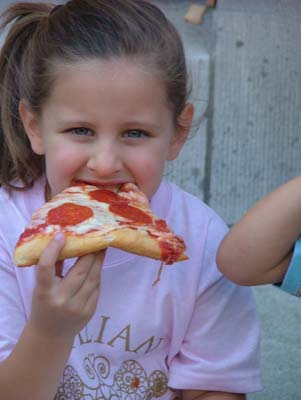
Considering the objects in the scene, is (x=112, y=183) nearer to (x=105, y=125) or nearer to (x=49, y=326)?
(x=105, y=125)

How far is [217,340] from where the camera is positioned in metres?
2.59

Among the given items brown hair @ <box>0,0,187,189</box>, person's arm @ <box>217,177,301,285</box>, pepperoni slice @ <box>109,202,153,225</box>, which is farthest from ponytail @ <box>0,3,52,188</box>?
person's arm @ <box>217,177,301,285</box>

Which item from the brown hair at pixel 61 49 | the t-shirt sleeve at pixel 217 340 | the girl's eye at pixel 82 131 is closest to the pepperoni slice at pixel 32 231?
the girl's eye at pixel 82 131

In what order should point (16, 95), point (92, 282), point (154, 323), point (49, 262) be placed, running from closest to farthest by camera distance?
point (49, 262) → point (92, 282) → point (154, 323) → point (16, 95)

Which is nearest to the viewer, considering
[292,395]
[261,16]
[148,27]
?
[148,27]

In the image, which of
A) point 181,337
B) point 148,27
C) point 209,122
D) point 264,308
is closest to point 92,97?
point 148,27

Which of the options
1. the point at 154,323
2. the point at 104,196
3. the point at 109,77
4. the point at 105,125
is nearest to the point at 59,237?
the point at 104,196

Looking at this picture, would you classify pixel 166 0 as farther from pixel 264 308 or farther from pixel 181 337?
pixel 181 337

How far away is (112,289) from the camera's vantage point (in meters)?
2.54

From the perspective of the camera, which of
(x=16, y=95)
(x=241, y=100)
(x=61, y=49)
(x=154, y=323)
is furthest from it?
(x=241, y=100)

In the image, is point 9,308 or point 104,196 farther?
point 9,308

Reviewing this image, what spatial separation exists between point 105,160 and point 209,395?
821 mm

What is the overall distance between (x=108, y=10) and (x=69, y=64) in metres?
0.24

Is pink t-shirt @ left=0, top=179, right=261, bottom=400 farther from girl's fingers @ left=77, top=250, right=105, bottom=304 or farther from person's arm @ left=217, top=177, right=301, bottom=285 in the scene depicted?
girl's fingers @ left=77, top=250, right=105, bottom=304
